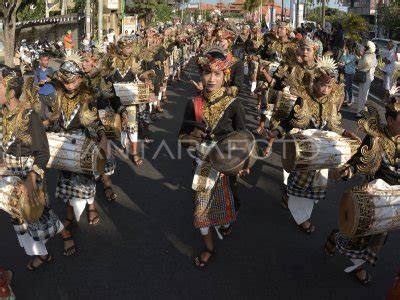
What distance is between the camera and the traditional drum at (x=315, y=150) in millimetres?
4629

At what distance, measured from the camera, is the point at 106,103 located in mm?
5918

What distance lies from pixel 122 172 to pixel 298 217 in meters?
3.16

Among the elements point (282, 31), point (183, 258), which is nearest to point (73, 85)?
point (183, 258)

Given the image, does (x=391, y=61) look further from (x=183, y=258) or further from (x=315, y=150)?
(x=183, y=258)

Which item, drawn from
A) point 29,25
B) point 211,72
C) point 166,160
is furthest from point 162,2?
point 211,72

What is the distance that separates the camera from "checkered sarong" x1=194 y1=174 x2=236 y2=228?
14.4 feet

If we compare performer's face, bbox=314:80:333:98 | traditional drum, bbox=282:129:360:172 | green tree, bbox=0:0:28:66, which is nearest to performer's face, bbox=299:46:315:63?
performer's face, bbox=314:80:333:98

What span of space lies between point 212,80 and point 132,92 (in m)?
3.32

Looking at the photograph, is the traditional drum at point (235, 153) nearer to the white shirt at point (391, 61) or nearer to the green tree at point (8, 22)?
the white shirt at point (391, 61)

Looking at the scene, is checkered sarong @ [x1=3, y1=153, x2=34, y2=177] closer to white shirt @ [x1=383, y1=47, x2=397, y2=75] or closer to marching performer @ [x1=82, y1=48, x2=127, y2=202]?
marching performer @ [x1=82, y1=48, x2=127, y2=202]

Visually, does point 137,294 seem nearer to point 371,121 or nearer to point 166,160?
point 371,121

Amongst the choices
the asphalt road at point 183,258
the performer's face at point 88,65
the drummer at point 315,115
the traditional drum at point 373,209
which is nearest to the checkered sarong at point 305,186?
the drummer at point 315,115

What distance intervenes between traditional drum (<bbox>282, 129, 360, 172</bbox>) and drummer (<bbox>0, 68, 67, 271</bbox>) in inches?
90.3

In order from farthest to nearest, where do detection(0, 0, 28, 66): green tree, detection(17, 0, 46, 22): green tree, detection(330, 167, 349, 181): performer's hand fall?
detection(17, 0, 46, 22): green tree, detection(0, 0, 28, 66): green tree, detection(330, 167, 349, 181): performer's hand
